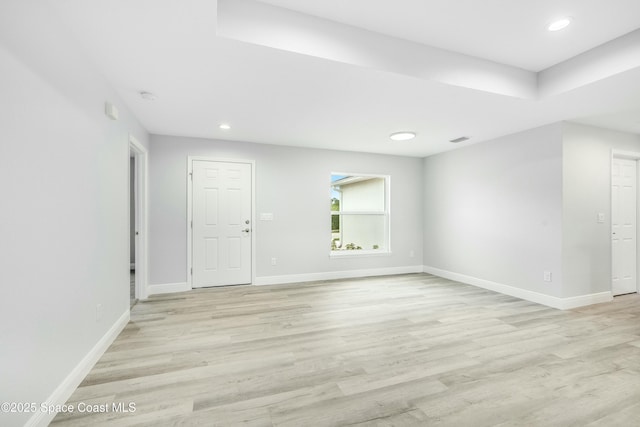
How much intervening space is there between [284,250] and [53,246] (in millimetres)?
3495

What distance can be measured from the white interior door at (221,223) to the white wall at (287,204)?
6.5 inches

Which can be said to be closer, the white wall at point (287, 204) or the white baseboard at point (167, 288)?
the white baseboard at point (167, 288)

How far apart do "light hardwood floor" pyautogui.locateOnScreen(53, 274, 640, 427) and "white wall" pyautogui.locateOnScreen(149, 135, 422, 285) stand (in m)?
1.06

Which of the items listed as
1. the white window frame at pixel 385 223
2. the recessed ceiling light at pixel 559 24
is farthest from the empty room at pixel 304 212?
the white window frame at pixel 385 223

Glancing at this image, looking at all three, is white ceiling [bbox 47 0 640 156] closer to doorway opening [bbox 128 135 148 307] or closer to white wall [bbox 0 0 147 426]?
white wall [bbox 0 0 147 426]

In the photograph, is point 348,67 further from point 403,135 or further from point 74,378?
point 74,378

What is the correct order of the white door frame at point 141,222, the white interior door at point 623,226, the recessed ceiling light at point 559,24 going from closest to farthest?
the recessed ceiling light at point 559,24 → the white door frame at point 141,222 → the white interior door at point 623,226

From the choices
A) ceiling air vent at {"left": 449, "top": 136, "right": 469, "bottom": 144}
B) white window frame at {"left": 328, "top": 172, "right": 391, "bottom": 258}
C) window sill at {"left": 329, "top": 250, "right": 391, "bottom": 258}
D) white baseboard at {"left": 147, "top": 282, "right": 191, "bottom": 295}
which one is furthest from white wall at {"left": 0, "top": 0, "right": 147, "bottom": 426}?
ceiling air vent at {"left": 449, "top": 136, "right": 469, "bottom": 144}

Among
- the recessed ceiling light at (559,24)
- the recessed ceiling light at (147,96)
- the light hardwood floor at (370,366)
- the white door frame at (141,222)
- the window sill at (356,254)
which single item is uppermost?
the recessed ceiling light at (559,24)

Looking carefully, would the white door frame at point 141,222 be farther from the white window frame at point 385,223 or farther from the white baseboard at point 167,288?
the white window frame at point 385,223

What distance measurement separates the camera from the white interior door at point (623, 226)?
423cm

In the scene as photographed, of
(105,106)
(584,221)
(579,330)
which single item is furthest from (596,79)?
(105,106)

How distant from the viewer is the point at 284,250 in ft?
16.6

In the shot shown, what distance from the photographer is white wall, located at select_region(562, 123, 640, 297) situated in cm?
372
